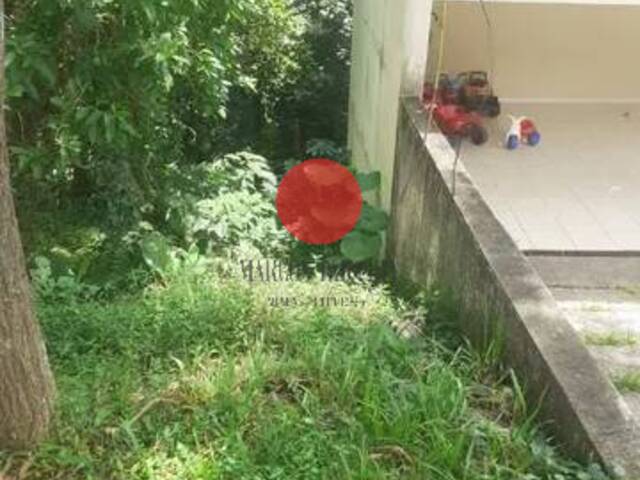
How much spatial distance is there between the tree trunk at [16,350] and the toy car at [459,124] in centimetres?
435

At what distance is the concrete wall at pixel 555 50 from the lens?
22.7 ft

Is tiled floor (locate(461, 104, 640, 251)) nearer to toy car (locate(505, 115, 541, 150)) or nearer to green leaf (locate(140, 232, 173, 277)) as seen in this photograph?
toy car (locate(505, 115, 541, 150))

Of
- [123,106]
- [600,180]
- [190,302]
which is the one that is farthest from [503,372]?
[600,180]

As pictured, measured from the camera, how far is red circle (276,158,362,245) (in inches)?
216

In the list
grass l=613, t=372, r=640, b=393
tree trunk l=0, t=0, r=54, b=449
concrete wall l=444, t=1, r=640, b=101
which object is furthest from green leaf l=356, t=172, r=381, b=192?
tree trunk l=0, t=0, r=54, b=449

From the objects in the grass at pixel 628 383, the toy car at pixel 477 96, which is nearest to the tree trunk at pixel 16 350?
the grass at pixel 628 383

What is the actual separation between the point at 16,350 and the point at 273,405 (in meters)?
0.90

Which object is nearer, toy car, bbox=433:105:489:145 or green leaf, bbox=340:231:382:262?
green leaf, bbox=340:231:382:262

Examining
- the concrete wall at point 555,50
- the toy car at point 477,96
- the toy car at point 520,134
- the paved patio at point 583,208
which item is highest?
the concrete wall at point 555,50

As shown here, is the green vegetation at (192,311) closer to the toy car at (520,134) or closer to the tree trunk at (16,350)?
the tree trunk at (16,350)

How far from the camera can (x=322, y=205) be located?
5.48 meters

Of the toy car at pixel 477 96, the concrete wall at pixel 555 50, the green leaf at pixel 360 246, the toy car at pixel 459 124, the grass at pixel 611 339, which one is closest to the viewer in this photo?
the grass at pixel 611 339

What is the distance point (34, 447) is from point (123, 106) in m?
2.51

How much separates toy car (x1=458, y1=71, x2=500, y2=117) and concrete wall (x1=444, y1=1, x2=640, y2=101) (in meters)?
0.34
